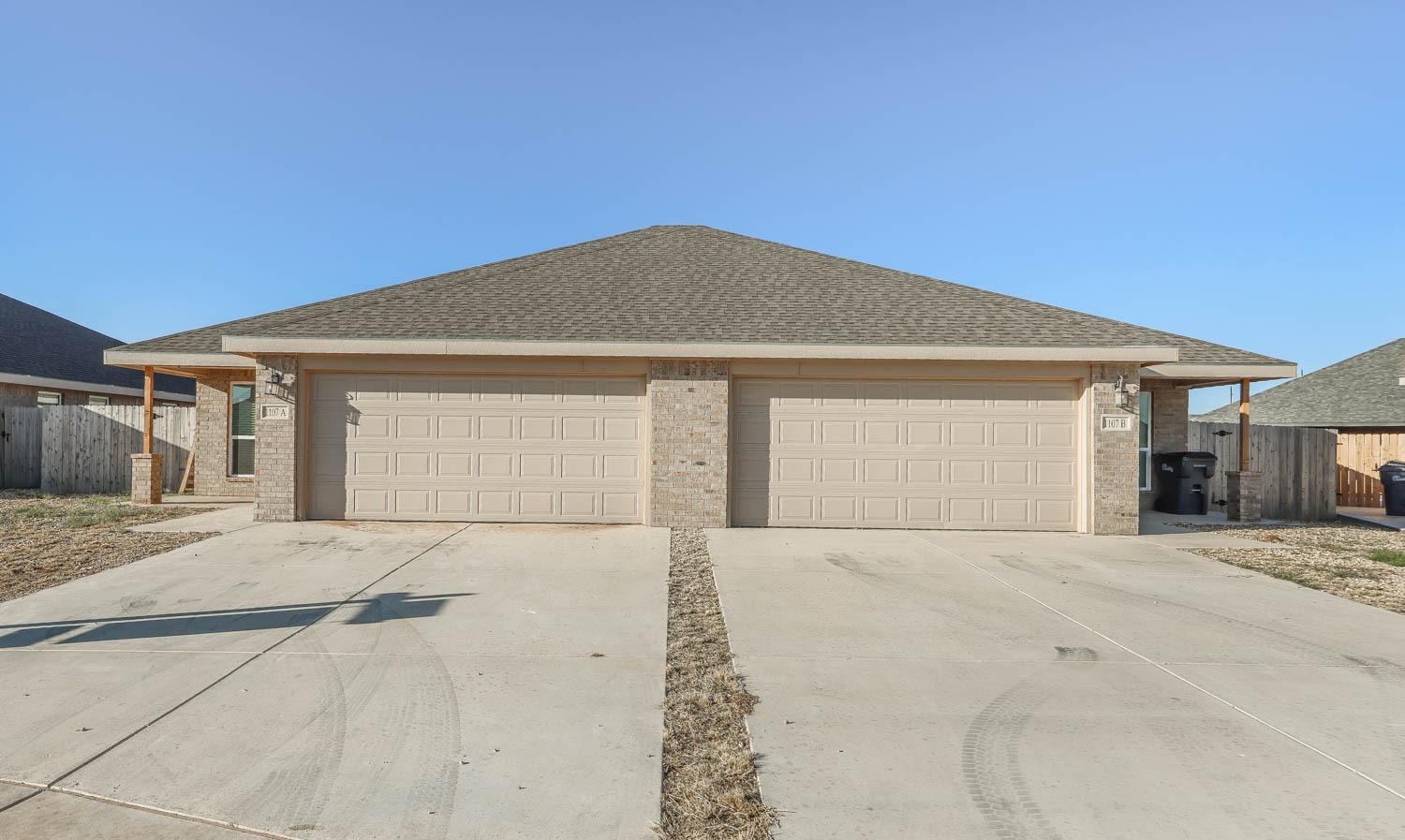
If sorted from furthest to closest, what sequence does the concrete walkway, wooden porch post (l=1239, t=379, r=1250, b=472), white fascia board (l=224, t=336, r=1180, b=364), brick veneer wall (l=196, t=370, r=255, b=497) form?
brick veneer wall (l=196, t=370, r=255, b=497) → wooden porch post (l=1239, t=379, r=1250, b=472) → white fascia board (l=224, t=336, r=1180, b=364) → the concrete walkway

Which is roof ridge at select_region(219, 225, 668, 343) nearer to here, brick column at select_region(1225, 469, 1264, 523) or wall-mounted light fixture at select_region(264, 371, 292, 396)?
wall-mounted light fixture at select_region(264, 371, 292, 396)

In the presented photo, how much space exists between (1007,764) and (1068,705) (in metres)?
0.94

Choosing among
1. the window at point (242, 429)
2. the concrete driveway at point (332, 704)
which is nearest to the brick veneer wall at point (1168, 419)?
the concrete driveway at point (332, 704)

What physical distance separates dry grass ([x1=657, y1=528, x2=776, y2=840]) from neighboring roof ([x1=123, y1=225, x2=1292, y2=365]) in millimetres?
5570

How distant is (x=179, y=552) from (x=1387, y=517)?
20047 mm

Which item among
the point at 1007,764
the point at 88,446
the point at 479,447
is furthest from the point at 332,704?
the point at 88,446

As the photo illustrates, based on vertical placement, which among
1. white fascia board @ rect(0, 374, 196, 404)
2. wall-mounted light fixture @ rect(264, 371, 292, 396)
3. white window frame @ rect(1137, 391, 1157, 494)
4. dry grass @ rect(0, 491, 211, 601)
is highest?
white fascia board @ rect(0, 374, 196, 404)

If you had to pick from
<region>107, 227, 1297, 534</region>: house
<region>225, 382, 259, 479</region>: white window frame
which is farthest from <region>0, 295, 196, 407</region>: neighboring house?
<region>107, 227, 1297, 534</region>: house

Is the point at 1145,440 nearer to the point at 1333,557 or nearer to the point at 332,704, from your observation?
the point at 1333,557

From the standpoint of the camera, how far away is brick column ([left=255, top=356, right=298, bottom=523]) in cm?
1008

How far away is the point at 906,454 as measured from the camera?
1030cm

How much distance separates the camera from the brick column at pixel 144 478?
12.3 metres

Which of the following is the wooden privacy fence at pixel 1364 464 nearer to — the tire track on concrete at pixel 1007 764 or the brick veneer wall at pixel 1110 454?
the brick veneer wall at pixel 1110 454

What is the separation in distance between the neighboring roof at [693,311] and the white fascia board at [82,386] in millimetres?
7787
